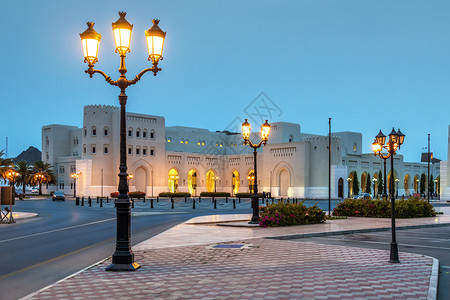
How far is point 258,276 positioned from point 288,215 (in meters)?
11.8

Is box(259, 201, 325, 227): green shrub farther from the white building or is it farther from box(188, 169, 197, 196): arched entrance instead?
box(188, 169, 197, 196): arched entrance

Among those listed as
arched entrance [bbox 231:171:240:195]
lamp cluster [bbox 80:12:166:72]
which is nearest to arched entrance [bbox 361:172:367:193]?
arched entrance [bbox 231:171:240:195]

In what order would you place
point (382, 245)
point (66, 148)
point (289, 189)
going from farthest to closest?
point (66, 148) < point (289, 189) < point (382, 245)

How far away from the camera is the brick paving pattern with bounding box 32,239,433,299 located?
7.57 meters

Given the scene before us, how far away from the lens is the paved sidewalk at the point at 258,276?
7.59 m

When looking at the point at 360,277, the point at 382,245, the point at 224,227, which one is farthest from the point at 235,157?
the point at 360,277

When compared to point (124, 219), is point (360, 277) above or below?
below

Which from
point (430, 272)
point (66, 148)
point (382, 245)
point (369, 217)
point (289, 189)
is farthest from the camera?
point (66, 148)

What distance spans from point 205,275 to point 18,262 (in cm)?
490

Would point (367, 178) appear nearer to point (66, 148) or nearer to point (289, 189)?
point (289, 189)

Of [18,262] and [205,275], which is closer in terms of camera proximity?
[205,275]

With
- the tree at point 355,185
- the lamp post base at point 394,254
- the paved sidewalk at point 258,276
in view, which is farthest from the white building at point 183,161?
the lamp post base at point 394,254

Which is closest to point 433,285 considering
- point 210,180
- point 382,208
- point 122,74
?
point 122,74

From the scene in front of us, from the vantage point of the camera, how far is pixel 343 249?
12828mm
